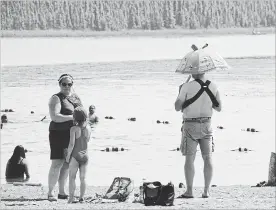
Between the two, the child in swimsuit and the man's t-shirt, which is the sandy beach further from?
the man's t-shirt

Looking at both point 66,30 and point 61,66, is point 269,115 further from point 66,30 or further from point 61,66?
point 66,30

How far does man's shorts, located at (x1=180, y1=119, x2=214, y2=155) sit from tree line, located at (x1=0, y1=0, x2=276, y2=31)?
4244 inches

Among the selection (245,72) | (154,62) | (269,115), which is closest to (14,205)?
A: (269,115)

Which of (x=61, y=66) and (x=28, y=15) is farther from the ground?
(x=28, y=15)

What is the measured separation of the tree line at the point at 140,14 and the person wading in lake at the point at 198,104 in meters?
108

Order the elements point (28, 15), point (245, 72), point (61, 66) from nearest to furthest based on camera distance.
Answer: point (245, 72) → point (61, 66) → point (28, 15)

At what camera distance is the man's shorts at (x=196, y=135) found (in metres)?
11.3

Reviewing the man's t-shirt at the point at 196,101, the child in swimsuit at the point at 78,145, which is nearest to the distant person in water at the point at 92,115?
the child in swimsuit at the point at 78,145

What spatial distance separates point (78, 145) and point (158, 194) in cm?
99

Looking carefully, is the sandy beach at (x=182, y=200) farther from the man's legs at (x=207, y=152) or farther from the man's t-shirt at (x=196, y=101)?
the man's t-shirt at (x=196, y=101)

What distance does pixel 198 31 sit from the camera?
394ft

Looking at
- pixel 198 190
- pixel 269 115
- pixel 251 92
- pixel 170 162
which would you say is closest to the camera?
pixel 198 190

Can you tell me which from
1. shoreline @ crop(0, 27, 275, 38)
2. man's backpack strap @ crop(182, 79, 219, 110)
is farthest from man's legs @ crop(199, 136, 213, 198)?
shoreline @ crop(0, 27, 275, 38)

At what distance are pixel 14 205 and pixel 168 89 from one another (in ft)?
95.9
